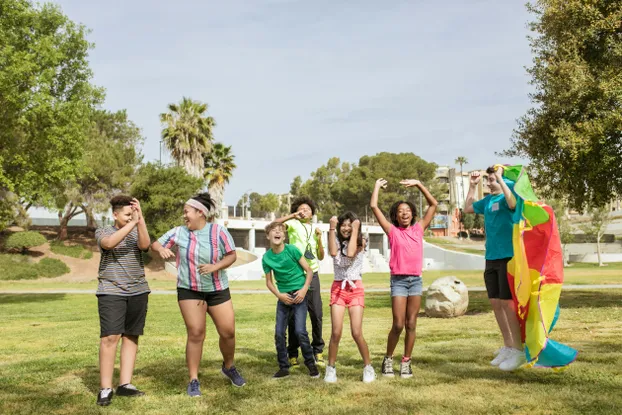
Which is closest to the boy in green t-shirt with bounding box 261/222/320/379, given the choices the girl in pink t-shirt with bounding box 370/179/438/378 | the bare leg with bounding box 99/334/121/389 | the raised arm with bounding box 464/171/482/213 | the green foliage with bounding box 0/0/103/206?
the girl in pink t-shirt with bounding box 370/179/438/378

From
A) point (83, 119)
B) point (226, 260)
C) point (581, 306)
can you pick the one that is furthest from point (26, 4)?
point (581, 306)

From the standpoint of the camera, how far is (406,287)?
6.79 metres

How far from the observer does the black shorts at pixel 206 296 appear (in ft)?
20.2

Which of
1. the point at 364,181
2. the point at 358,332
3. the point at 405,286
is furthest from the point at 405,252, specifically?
the point at 364,181

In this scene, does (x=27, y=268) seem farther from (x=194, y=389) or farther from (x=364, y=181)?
(x=364, y=181)

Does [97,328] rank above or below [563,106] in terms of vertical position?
below

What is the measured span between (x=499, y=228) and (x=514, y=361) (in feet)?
5.00

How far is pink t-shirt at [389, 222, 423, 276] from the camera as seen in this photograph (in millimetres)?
6734

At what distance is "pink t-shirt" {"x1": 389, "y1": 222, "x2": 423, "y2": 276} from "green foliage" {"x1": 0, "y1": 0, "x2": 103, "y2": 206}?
17202mm

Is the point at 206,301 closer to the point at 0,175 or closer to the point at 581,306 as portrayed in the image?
the point at 581,306

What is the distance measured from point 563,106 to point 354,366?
1150cm

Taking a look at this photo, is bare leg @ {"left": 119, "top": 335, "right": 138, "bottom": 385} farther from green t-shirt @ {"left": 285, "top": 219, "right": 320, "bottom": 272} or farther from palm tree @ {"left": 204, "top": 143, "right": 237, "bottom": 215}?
palm tree @ {"left": 204, "top": 143, "right": 237, "bottom": 215}

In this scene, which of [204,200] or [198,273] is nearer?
[198,273]

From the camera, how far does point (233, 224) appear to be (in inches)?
2502
